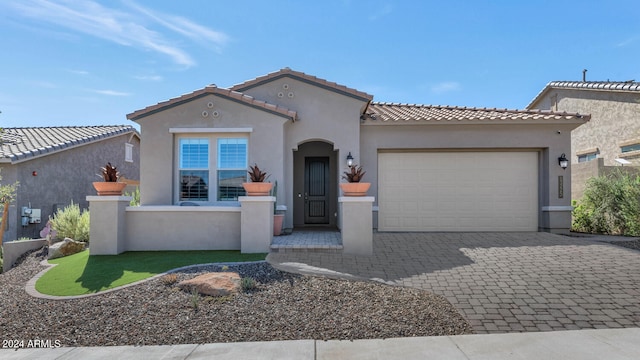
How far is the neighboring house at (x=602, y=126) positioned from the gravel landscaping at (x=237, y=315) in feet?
42.6

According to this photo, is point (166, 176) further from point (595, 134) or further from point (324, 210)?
point (595, 134)

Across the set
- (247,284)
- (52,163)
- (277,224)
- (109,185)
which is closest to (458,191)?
(277,224)

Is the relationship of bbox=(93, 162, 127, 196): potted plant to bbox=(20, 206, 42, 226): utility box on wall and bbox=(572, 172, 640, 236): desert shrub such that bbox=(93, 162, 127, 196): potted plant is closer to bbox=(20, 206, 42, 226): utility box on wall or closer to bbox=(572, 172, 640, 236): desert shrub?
bbox=(20, 206, 42, 226): utility box on wall

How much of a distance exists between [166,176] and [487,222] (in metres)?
10.6

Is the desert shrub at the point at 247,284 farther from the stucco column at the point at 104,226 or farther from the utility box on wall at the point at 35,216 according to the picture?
the utility box on wall at the point at 35,216

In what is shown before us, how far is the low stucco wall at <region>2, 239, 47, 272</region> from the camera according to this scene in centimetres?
927

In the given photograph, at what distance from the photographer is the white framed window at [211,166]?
34.6 ft

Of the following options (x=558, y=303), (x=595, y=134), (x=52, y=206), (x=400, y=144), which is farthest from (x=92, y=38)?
(x=595, y=134)

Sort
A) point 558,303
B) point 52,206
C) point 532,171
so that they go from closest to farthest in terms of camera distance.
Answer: point 558,303
point 532,171
point 52,206

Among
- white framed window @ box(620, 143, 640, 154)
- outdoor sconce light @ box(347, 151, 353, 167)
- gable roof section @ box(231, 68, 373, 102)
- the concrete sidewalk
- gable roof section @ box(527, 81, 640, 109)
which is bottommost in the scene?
the concrete sidewalk

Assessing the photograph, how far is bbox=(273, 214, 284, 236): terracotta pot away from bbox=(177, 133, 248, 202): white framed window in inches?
55.3

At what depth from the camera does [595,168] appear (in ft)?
45.1

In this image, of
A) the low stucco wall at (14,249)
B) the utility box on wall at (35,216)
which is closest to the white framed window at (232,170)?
the low stucco wall at (14,249)

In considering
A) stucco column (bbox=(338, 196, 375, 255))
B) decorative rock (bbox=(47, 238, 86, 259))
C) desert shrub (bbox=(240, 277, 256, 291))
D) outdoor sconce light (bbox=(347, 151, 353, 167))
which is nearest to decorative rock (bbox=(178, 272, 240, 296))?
desert shrub (bbox=(240, 277, 256, 291))
